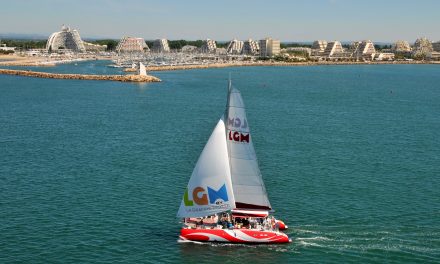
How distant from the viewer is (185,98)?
292ft

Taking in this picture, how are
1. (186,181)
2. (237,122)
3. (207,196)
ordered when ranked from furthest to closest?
(186,181) → (207,196) → (237,122)

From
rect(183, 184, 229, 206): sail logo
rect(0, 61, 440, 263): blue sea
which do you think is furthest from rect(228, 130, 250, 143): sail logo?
rect(0, 61, 440, 263): blue sea

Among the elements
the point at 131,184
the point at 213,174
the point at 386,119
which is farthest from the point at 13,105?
the point at 213,174

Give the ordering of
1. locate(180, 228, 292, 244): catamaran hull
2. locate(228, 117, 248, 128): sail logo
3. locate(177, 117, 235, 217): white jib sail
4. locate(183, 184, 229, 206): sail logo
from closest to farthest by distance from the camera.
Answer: locate(228, 117, 248, 128): sail logo → locate(180, 228, 292, 244): catamaran hull → locate(177, 117, 235, 217): white jib sail → locate(183, 184, 229, 206): sail logo

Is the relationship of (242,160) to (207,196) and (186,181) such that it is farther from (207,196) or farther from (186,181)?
(186,181)

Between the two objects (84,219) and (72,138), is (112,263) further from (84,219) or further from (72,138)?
(72,138)

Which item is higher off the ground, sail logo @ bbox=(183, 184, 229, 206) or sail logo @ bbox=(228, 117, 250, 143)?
sail logo @ bbox=(228, 117, 250, 143)

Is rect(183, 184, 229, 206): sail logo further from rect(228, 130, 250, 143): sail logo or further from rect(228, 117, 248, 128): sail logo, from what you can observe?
rect(228, 117, 248, 128): sail logo

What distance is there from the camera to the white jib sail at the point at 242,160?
25594 mm

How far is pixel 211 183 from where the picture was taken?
87.1 feet

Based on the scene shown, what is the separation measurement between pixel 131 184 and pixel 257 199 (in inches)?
473

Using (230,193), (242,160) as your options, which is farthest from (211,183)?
(242,160)

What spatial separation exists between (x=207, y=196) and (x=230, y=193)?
1.19 meters

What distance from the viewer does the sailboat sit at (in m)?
26.0
